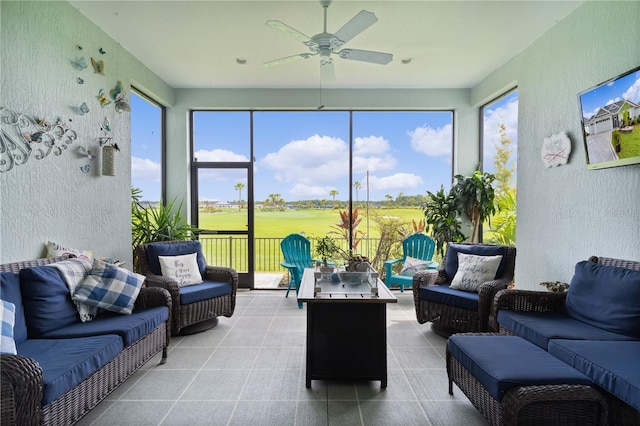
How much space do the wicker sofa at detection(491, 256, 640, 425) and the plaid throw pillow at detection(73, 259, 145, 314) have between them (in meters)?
2.97

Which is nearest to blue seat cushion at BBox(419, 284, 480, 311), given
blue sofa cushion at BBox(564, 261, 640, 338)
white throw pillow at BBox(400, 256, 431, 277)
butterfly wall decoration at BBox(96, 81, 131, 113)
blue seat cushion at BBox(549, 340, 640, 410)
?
blue sofa cushion at BBox(564, 261, 640, 338)

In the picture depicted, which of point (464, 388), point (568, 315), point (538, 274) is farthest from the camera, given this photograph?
point (538, 274)

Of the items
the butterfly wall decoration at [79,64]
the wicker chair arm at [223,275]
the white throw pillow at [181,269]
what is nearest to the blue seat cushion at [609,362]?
the wicker chair arm at [223,275]

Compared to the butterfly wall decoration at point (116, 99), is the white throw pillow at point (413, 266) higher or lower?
lower

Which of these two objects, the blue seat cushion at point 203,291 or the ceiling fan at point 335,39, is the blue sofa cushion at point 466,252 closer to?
the ceiling fan at point 335,39

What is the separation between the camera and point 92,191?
3.29m

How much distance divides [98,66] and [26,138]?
48.0 inches

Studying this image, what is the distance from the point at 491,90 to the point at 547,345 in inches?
139

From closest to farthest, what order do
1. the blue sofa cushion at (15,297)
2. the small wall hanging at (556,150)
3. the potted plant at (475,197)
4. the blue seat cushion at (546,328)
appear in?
1. the blue sofa cushion at (15,297)
2. the blue seat cushion at (546,328)
3. the small wall hanging at (556,150)
4. the potted plant at (475,197)

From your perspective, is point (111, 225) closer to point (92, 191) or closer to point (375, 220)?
point (92, 191)

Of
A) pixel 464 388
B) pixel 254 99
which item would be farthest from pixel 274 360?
pixel 254 99

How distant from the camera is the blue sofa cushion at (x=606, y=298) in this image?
2.19 meters

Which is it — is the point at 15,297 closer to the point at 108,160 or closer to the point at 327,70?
the point at 108,160

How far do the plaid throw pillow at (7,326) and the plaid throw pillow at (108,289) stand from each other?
1.53 ft
